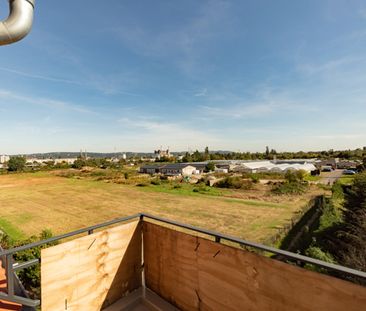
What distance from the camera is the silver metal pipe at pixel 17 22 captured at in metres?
2.32

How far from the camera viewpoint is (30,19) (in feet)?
8.34

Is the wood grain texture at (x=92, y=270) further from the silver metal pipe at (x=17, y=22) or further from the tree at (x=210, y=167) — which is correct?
the tree at (x=210, y=167)

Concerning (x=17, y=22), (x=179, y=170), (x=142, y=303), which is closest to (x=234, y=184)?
(x=179, y=170)

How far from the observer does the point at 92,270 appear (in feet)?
6.88

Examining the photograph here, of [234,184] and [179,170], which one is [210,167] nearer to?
[179,170]

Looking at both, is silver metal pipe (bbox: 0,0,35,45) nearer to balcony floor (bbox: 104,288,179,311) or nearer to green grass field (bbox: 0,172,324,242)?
balcony floor (bbox: 104,288,179,311)

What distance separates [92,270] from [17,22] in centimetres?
272

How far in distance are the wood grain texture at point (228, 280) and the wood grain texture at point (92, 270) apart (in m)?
0.20

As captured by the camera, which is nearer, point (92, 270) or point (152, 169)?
point (92, 270)

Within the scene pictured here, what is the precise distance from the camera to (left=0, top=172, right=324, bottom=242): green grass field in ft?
35.7

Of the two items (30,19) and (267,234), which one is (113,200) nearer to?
(267,234)

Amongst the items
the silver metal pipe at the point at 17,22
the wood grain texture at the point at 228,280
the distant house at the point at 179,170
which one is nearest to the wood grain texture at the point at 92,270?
the wood grain texture at the point at 228,280

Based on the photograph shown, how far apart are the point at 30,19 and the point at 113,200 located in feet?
53.7

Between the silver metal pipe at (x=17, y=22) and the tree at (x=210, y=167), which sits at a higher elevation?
the silver metal pipe at (x=17, y=22)
